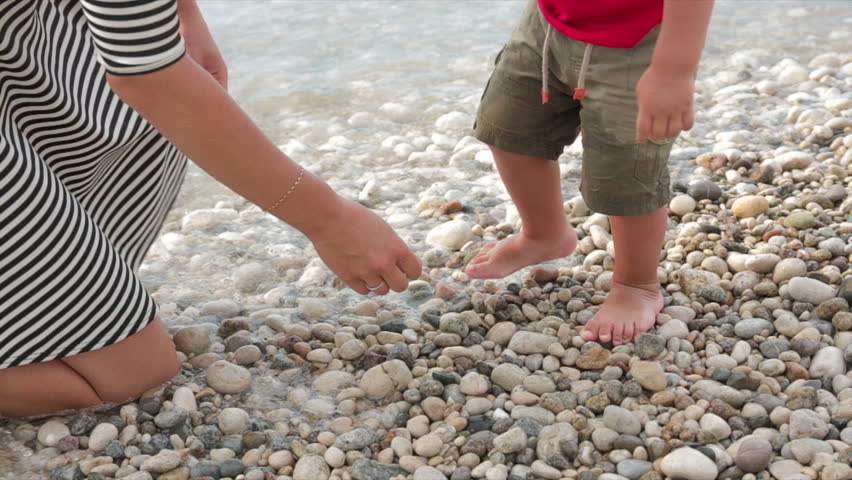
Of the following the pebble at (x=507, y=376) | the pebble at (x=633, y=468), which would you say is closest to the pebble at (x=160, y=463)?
the pebble at (x=507, y=376)

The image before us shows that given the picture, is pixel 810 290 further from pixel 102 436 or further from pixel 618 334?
pixel 102 436

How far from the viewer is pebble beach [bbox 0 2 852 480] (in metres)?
1.61

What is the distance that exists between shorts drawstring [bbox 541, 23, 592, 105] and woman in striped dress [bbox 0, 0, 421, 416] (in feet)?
1.56

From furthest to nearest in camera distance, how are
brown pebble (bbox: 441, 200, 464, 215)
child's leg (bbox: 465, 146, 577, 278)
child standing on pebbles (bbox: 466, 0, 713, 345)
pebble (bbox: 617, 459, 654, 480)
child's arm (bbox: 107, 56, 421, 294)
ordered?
brown pebble (bbox: 441, 200, 464, 215) < child's leg (bbox: 465, 146, 577, 278) < child standing on pebbles (bbox: 466, 0, 713, 345) < pebble (bbox: 617, 459, 654, 480) < child's arm (bbox: 107, 56, 421, 294)

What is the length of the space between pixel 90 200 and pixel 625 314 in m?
1.11

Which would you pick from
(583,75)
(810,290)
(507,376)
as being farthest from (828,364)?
(583,75)

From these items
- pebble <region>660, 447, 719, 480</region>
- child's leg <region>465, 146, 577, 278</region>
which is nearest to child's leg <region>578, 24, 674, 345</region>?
child's leg <region>465, 146, 577, 278</region>

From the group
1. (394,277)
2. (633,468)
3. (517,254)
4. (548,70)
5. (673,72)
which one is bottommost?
(517,254)

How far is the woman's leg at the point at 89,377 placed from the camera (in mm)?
1714

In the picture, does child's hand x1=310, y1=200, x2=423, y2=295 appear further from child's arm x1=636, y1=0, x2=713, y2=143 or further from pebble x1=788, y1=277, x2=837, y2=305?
pebble x1=788, y1=277, x2=837, y2=305

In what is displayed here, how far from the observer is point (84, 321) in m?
1.74

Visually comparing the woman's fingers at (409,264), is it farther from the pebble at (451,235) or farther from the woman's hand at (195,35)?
the pebble at (451,235)

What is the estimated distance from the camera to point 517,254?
2.24 meters

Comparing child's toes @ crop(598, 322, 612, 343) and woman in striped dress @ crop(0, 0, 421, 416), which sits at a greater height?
woman in striped dress @ crop(0, 0, 421, 416)
